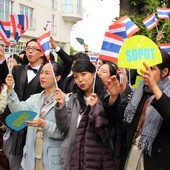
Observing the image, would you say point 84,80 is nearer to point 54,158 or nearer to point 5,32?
point 54,158

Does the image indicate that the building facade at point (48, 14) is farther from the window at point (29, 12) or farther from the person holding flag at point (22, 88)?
the person holding flag at point (22, 88)

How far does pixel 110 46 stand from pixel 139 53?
63 cm

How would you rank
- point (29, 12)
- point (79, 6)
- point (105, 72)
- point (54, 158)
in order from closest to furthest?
point (54, 158) → point (105, 72) → point (29, 12) → point (79, 6)

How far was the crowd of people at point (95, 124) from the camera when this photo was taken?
2721mm

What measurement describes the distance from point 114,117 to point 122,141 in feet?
0.95

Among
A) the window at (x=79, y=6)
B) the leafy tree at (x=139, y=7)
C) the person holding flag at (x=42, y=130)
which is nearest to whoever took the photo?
the person holding flag at (x=42, y=130)

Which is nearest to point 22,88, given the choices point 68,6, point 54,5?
point 54,5

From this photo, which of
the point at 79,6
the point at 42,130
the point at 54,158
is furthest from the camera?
the point at 79,6

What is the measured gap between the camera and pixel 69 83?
5.04 metres

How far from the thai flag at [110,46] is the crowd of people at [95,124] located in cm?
20

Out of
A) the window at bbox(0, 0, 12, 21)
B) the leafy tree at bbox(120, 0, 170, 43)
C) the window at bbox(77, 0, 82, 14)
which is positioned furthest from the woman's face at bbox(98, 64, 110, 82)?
the window at bbox(77, 0, 82, 14)

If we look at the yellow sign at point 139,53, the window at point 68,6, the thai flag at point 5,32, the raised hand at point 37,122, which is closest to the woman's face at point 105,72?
the raised hand at point 37,122

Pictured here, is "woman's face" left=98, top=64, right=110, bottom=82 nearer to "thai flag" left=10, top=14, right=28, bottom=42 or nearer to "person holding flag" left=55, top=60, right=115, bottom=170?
"person holding flag" left=55, top=60, right=115, bottom=170

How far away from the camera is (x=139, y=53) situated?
9.02ft
